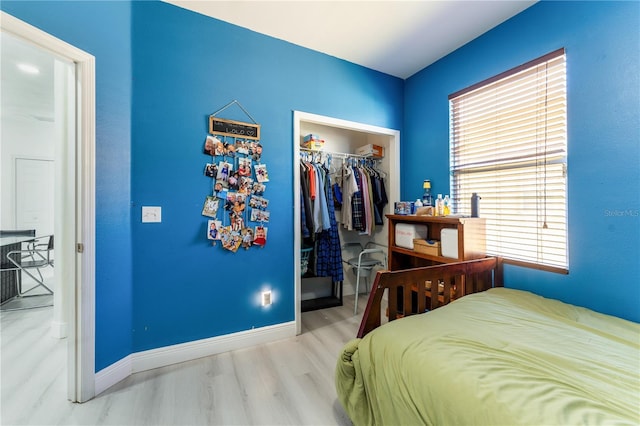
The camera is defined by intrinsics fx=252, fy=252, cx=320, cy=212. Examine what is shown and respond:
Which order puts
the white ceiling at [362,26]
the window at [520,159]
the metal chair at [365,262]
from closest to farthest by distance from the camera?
the window at [520,159] < the white ceiling at [362,26] < the metal chair at [365,262]

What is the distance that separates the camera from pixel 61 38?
1317 millimetres

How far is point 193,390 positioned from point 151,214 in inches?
45.7

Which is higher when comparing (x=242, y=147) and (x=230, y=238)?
(x=242, y=147)

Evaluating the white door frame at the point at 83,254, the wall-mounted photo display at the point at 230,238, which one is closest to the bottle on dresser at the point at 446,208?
the wall-mounted photo display at the point at 230,238

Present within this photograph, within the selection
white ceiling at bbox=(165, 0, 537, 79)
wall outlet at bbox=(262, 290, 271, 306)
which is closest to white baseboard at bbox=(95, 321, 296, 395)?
wall outlet at bbox=(262, 290, 271, 306)

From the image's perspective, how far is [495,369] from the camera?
85 cm

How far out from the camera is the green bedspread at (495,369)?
2.35ft

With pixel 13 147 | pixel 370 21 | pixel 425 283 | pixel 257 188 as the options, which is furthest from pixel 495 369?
pixel 13 147

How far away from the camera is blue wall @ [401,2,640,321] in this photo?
1.39 metres

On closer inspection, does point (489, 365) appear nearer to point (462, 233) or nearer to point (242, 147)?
point (462, 233)

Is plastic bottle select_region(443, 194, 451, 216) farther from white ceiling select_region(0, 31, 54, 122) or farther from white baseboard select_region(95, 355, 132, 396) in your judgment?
white ceiling select_region(0, 31, 54, 122)

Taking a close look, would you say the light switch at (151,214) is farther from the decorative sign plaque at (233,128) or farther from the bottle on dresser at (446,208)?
the bottle on dresser at (446,208)

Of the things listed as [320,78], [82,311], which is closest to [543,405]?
[82,311]

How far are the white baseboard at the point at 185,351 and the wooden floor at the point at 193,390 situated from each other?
5 centimetres
